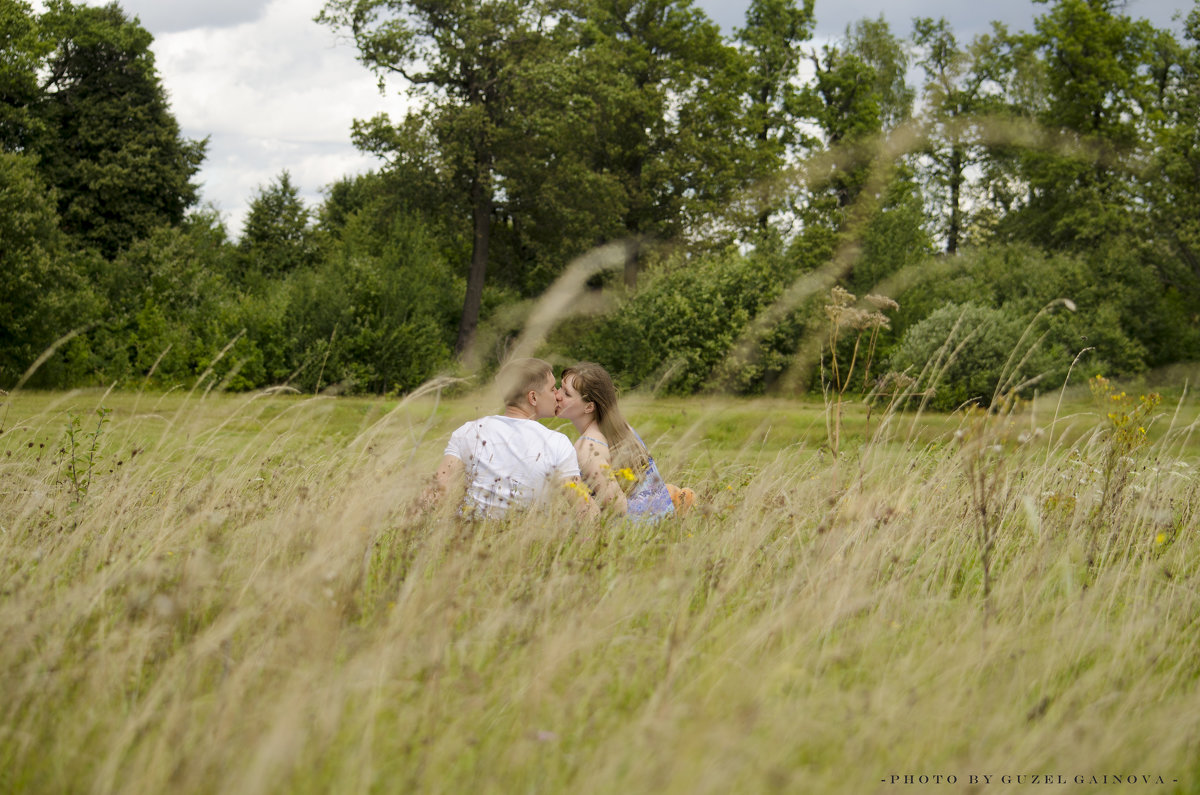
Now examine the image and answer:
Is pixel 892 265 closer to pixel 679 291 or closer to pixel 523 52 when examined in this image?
pixel 679 291

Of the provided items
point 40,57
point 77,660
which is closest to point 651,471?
point 77,660

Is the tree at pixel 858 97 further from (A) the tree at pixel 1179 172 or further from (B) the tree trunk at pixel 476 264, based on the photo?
(B) the tree trunk at pixel 476 264

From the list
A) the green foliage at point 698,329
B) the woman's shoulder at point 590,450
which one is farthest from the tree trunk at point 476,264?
the woman's shoulder at point 590,450

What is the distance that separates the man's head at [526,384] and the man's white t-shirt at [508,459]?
0.29 metres

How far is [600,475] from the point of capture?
4.68m

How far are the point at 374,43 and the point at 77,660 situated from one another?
75.5 feet

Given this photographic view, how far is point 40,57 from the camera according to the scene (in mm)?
23562

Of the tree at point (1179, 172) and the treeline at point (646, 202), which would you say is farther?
the tree at point (1179, 172)

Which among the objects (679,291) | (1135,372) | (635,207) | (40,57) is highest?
(40,57)

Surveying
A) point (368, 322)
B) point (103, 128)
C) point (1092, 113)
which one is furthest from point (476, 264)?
point (1092, 113)

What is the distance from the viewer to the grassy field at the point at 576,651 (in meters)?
2.12

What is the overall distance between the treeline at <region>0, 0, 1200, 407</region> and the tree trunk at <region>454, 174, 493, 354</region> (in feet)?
0.22

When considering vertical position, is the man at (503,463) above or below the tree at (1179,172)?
below

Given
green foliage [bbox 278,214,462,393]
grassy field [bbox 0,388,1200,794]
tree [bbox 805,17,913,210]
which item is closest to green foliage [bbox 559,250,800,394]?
green foliage [bbox 278,214,462,393]
